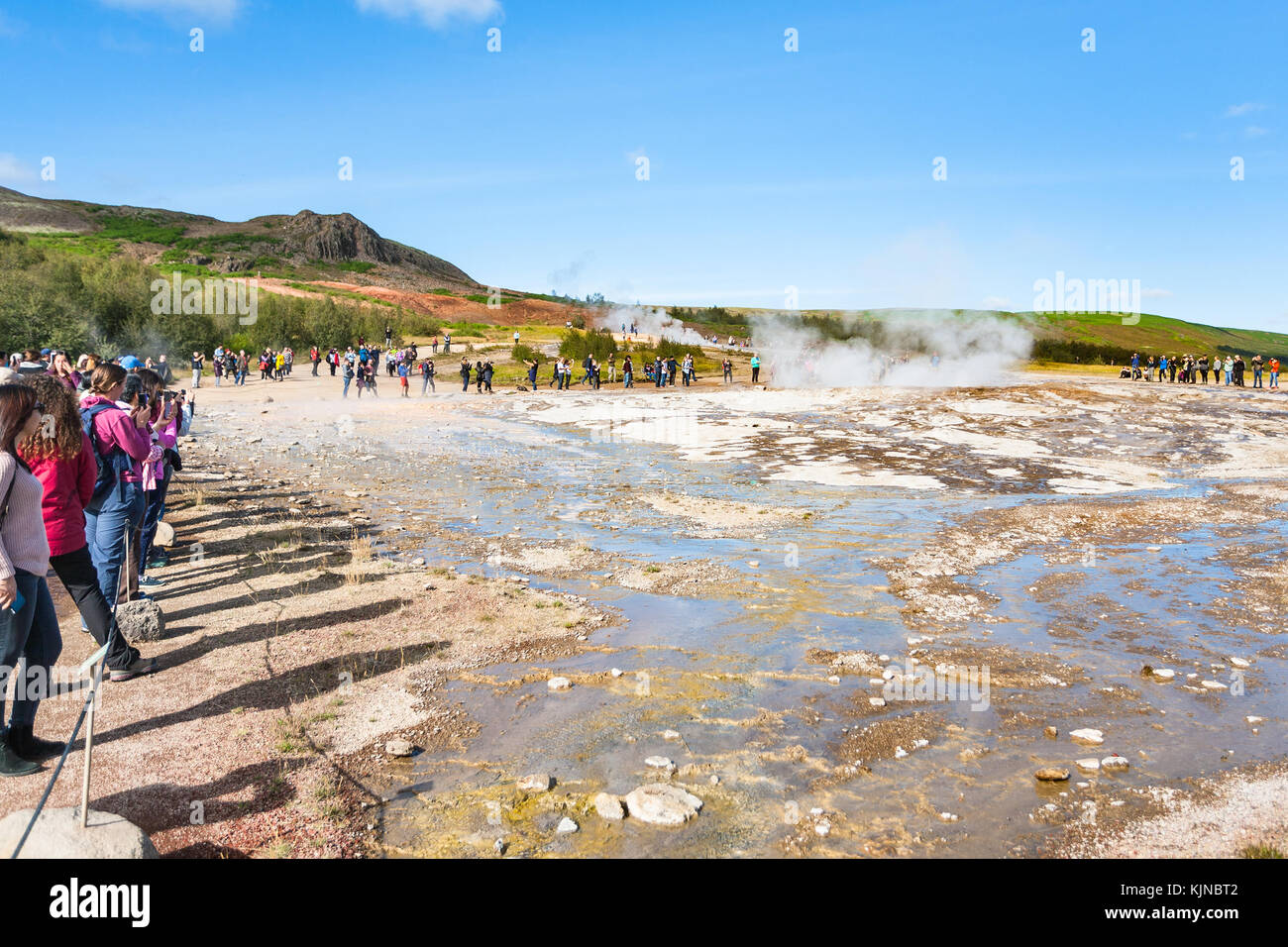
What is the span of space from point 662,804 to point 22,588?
139 inches

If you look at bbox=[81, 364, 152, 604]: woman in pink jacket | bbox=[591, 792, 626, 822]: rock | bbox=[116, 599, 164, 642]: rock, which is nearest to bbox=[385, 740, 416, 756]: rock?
bbox=[591, 792, 626, 822]: rock

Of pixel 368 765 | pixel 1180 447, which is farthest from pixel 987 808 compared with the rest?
pixel 1180 447

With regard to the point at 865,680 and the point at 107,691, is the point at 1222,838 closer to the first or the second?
the point at 865,680

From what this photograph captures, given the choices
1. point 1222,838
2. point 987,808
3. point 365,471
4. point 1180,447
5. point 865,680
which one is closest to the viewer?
point 1222,838

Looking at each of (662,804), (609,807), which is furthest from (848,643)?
(609,807)

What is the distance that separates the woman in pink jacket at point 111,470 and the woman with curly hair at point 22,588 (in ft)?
5.26

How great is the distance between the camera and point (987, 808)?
438cm

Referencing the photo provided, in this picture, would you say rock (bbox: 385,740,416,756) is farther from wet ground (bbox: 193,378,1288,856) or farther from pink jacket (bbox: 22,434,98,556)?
pink jacket (bbox: 22,434,98,556)

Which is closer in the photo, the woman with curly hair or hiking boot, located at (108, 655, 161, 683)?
the woman with curly hair

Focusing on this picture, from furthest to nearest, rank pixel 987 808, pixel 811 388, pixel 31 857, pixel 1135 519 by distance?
pixel 811 388 < pixel 1135 519 < pixel 987 808 < pixel 31 857

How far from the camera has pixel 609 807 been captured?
432cm

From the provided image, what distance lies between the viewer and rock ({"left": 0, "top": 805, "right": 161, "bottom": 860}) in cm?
312

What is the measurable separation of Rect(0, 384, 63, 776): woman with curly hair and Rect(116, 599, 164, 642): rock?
2071 millimetres
